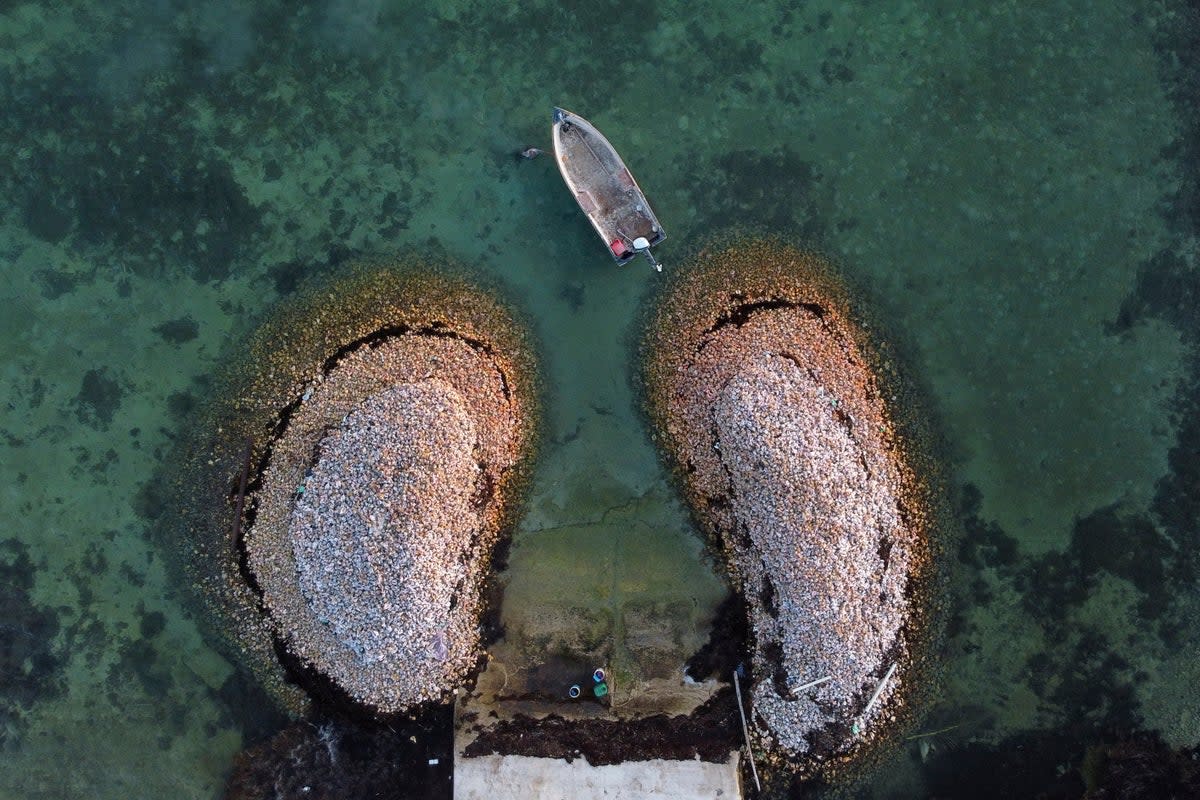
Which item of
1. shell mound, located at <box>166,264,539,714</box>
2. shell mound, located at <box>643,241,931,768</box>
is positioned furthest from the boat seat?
shell mound, located at <box>166,264,539,714</box>

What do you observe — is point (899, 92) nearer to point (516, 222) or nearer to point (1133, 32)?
point (1133, 32)

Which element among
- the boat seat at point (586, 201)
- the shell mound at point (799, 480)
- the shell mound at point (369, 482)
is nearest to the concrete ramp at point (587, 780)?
the shell mound at point (799, 480)

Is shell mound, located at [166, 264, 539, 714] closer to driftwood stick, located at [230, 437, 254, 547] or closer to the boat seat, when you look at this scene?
driftwood stick, located at [230, 437, 254, 547]

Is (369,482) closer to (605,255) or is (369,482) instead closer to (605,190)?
(605,255)

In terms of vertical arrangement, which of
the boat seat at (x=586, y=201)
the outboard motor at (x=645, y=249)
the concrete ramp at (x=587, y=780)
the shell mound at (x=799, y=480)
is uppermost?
the boat seat at (x=586, y=201)

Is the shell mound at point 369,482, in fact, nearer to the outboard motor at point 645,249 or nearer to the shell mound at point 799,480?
the outboard motor at point 645,249

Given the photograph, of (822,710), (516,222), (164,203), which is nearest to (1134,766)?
(822,710)
